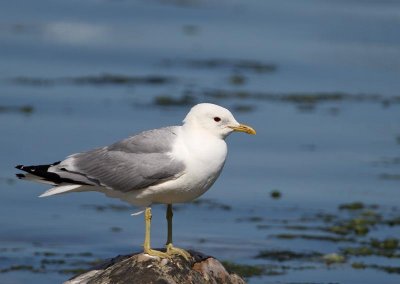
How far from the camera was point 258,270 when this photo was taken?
10562mm

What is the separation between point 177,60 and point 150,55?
1.56 ft

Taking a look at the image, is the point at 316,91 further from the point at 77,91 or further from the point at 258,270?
the point at 258,270

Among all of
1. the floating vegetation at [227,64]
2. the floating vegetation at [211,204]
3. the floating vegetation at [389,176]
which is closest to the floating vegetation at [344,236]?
the floating vegetation at [211,204]

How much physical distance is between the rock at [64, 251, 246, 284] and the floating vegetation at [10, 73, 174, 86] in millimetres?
7904

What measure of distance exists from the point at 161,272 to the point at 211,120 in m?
1.09

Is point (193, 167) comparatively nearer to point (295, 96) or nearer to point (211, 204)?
point (211, 204)

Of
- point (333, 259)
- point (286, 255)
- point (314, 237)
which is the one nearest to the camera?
point (333, 259)

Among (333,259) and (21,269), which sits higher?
(333,259)

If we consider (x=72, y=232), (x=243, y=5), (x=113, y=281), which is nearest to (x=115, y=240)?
(x=72, y=232)

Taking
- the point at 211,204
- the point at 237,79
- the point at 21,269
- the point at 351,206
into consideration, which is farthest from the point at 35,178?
the point at 237,79

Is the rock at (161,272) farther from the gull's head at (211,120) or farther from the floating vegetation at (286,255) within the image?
the floating vegetation at (286,255)

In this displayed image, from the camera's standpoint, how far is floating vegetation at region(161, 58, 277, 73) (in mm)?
17281

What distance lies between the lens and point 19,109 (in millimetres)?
14805

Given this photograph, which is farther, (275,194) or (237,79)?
(237,79)
